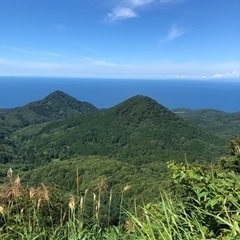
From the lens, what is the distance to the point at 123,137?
514 ft

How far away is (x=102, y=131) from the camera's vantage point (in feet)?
540

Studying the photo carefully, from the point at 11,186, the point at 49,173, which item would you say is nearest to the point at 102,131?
the point at 49,173

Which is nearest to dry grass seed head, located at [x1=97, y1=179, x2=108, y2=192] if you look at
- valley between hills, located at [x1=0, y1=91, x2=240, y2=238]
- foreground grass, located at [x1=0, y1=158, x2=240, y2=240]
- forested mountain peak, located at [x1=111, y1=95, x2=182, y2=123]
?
foreground grass, located at [x1=0, y1=158, x2=240, y2=240]

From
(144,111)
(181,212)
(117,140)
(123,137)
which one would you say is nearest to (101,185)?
(181,212)

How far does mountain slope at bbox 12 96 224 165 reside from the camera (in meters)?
134

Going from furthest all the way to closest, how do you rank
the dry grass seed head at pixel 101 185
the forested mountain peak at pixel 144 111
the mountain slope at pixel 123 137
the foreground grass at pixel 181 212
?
the forested mountain peak at pixel 144 111, the mountain slope at pixel 123 137, the dry grass seed head at pixel 101 185, the foreground grass at pixel 181 212

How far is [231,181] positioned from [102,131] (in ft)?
531

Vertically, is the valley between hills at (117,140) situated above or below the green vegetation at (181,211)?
below

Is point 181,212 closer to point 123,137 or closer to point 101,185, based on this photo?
point 101,185

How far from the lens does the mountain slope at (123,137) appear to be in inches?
5285

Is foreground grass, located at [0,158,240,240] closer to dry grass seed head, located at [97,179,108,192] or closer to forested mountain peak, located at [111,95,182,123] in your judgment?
dry grass seed head, located at [97,179,108,192]

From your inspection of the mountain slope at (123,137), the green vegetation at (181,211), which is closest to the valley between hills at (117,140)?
the mountain slope at (123,137)

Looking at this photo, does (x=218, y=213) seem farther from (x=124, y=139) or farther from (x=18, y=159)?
(x=124, y=139)

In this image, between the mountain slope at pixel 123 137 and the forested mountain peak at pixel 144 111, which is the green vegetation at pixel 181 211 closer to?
the mountain slope at pixel 123 137
